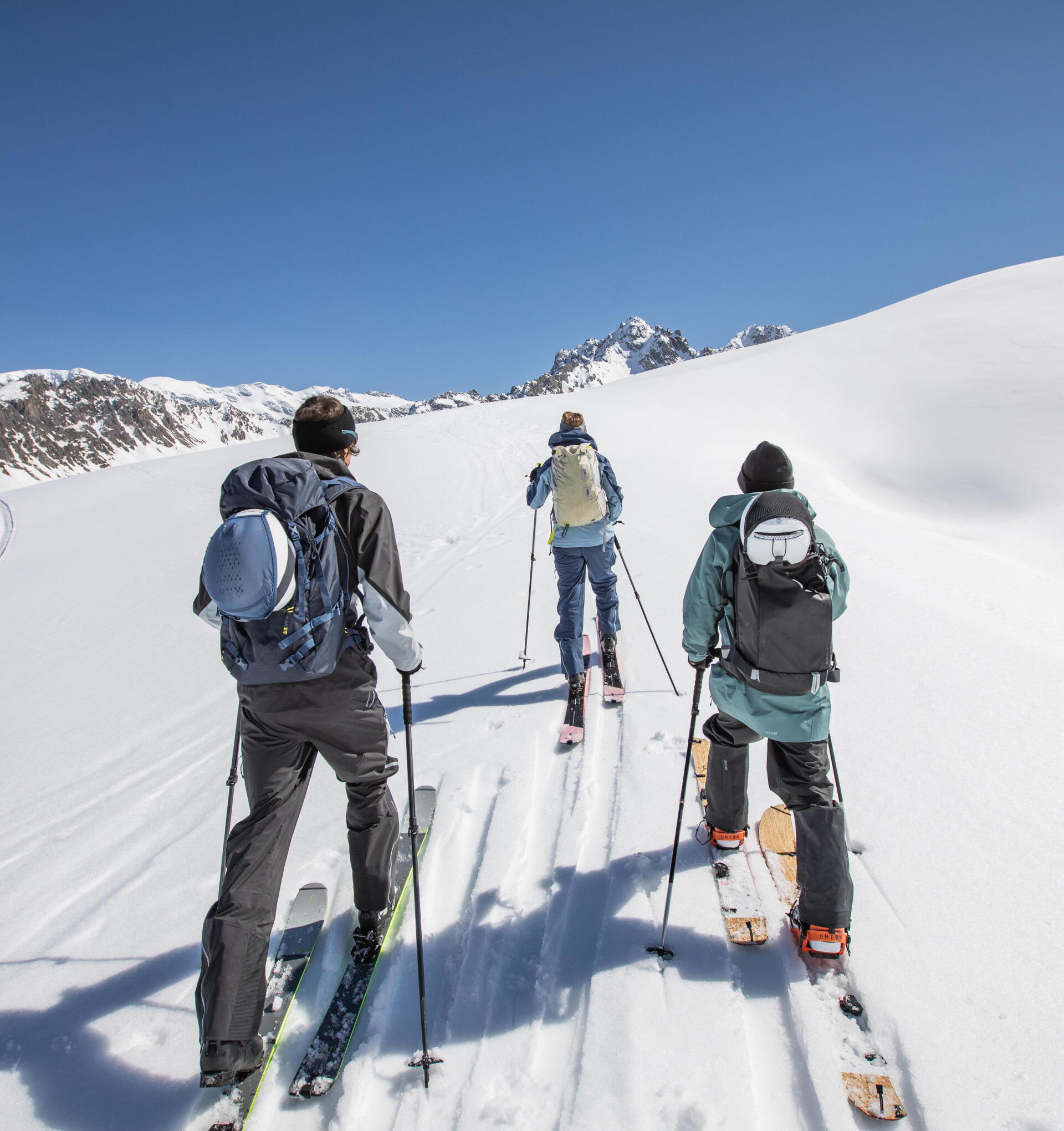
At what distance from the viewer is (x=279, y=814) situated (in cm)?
230

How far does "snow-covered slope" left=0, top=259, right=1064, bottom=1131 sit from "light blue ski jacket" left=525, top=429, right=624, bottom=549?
1412 mm

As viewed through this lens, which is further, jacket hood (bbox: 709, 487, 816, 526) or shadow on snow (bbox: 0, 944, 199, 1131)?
jacket hood (bbox: 709, 487, 816, 526)

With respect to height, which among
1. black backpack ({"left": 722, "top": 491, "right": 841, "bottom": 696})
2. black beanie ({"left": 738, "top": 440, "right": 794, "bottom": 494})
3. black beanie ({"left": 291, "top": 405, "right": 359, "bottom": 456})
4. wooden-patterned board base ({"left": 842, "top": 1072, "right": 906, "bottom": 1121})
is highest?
black beanie ({"left": 291, "top": 405, "right": 359, "bottom": 456})

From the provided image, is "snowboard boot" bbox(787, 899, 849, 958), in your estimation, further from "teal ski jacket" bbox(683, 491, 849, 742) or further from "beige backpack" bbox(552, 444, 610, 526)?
"beige backpack" bbox(552, 444, 610, 526)

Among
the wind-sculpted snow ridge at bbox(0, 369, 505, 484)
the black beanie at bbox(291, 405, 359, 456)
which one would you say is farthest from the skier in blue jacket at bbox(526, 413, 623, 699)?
the wind-sculpted snow ridge at bbox(0, 369, 505, 484)

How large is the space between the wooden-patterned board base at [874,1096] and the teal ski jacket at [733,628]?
3.86 ft

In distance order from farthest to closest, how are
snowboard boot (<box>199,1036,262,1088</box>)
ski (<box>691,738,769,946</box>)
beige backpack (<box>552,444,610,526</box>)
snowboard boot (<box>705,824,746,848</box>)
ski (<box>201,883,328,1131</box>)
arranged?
beige backpack (<box>552,444,610,526</box>) → snowboard boot (<box>705,824,746,848</box>) → ski (<box>691,738,769,946</box>) → ski (<box>201,883,328,1131</box>) → snowboard boot (<box>199,1036,262,1088</box>)

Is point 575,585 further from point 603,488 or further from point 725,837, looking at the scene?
point 725,837

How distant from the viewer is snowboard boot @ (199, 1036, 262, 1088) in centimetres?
189

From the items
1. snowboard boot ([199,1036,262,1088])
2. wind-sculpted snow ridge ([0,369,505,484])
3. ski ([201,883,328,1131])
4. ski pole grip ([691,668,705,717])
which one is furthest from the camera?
wind-sculpted snow ridge ([0,369,505,484])

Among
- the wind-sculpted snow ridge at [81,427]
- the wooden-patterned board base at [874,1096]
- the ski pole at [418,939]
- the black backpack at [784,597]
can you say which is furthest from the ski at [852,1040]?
the wind-sculpted snow ridge at [81,427]

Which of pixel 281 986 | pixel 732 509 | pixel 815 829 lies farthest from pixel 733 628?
pixel 281 986

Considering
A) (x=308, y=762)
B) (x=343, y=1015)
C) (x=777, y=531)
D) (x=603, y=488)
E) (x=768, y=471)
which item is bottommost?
(x=343, y=1015)

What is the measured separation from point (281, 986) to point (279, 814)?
0.93m
